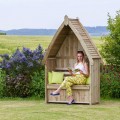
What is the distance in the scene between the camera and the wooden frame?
52.0 feet

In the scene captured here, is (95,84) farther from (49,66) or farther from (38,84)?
(38,84)

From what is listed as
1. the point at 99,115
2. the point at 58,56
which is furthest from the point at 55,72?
the point at 99,115

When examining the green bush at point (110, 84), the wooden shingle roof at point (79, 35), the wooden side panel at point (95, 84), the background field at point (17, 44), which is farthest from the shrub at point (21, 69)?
the background field at point (17, 44)

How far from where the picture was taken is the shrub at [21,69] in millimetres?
17719

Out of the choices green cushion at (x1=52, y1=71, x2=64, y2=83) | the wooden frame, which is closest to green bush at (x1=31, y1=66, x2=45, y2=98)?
the wooden frame

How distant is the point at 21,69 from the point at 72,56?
1.70 m

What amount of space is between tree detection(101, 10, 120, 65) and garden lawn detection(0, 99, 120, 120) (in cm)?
153

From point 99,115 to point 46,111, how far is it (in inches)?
56.3

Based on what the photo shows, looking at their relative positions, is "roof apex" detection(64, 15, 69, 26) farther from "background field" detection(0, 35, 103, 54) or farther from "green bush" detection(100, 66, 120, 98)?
"background field" detection(0, 35, 103, 54)

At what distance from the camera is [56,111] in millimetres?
14375

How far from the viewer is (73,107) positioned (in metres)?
15.2

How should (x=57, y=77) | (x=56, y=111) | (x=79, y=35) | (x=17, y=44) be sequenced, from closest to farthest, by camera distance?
(x=56, y=111) < (x=79, y=35) < (x=57, y=77) < (x=17, y=44)

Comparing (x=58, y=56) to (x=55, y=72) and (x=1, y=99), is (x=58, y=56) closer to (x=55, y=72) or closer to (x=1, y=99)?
(x=55, y=72)

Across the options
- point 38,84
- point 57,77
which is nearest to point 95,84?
point 57,77
